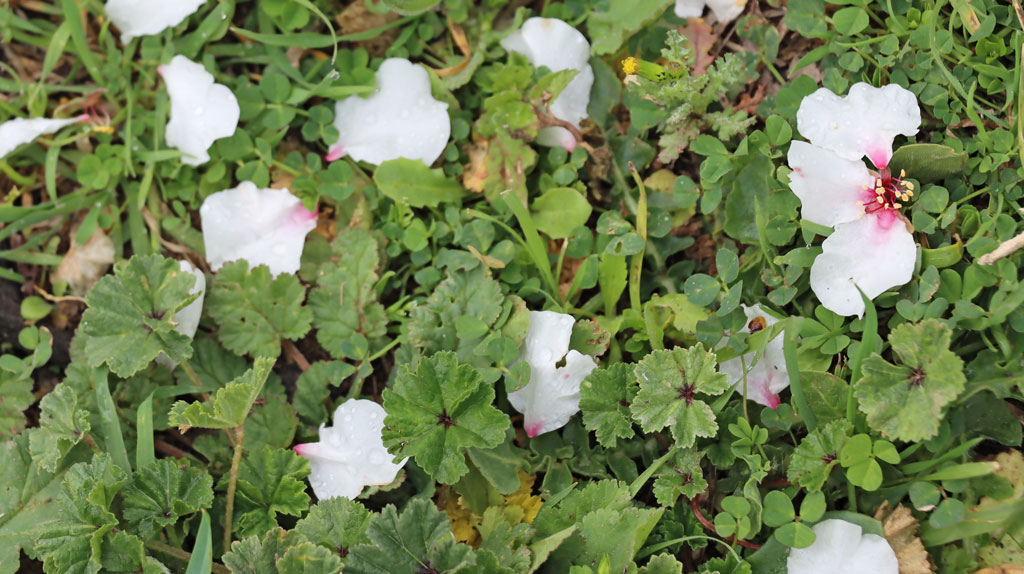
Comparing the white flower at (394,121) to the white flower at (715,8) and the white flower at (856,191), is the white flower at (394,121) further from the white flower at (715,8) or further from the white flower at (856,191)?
the white flower at (856,191)

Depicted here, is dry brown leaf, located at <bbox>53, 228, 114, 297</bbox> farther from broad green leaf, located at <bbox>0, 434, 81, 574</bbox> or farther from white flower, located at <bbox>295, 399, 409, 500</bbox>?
white flower, located at <bbox>295, 399, 409, 500</bbox>

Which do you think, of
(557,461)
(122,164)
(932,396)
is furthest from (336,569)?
(122,164)

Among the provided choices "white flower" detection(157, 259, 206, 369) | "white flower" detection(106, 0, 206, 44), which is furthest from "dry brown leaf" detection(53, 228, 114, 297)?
"white flower" detection(106, 0, 206, 44)

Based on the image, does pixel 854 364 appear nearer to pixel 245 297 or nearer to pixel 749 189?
pixel 749 189

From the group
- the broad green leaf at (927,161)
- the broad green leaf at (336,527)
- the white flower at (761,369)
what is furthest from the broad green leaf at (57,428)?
the broad green leaf at (927,161)

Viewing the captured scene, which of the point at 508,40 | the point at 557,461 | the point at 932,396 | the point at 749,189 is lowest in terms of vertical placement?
the point at 557,461

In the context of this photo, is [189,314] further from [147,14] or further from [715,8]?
[715,8]
